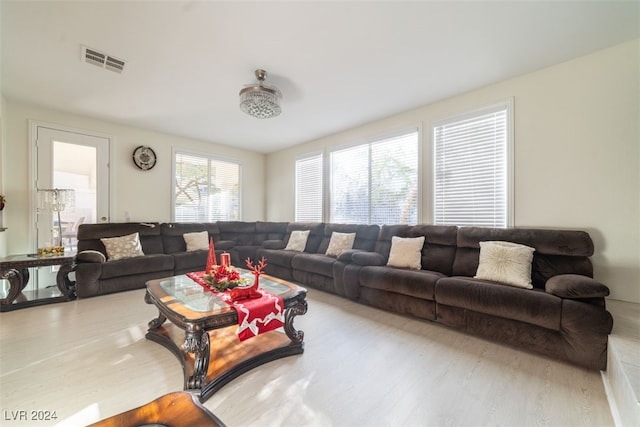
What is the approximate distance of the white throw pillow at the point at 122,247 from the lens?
147 inches

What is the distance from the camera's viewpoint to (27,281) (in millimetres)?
3176

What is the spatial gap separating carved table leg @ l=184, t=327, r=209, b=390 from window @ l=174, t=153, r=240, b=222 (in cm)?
402

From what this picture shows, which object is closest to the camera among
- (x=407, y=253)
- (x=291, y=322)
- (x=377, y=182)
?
(x=291, y=322)

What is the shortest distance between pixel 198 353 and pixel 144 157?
427 cm

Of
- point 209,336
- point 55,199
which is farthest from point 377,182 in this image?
point 55,199

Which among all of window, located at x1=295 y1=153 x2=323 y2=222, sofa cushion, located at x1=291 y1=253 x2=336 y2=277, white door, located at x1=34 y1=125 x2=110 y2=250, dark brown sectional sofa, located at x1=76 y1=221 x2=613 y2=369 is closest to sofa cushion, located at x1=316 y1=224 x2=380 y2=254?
dark brown sectional sofa, located at x1=76 y1=221 x2=613 y2=369

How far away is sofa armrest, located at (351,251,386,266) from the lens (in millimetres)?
3213

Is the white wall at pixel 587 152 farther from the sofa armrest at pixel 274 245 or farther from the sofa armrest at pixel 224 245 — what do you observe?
the sofa armrest at pixel 224 245

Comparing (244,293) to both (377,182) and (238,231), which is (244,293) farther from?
(238,231)

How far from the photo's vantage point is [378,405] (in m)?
1.48

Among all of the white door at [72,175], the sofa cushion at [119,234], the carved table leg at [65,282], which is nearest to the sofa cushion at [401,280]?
the sofa cushion at [119,234]

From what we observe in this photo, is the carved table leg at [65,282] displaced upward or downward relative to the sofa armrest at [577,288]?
downward

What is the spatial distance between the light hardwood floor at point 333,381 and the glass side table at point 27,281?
63 centimetres

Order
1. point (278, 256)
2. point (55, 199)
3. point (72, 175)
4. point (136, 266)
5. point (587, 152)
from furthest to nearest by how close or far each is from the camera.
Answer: point (278, 256) < point (72, 175) < point (136, 266) < point (55, 199) < point (587, 152)
